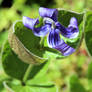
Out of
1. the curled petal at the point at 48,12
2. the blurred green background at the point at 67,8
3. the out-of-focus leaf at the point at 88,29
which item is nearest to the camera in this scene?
the curled petal at the point at 48,12

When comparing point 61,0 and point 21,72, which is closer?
point 21,72

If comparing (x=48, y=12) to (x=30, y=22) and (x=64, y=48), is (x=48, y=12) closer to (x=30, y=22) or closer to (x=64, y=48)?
(x=30, y=22)

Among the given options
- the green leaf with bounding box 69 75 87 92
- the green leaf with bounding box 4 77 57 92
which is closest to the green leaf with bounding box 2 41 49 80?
the green leaf with bounding box 4 77 57 92

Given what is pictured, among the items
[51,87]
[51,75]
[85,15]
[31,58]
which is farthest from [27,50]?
[51,75]

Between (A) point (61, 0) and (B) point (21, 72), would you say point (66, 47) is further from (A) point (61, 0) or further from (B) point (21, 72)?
(A) point (61, 0)

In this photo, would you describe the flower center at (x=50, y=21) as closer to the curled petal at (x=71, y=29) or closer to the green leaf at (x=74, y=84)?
the curled petal at (x=71, y=29)

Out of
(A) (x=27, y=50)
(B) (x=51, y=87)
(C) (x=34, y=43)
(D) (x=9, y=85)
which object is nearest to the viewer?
(A) (x=27, y=50)

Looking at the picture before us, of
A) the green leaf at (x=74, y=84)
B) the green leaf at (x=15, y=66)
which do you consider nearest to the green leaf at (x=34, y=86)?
the green leaf at (x=15, y=66)
